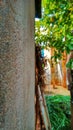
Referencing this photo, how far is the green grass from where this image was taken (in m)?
6.01

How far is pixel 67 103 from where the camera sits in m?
7.18

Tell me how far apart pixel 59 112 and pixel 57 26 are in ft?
9.90

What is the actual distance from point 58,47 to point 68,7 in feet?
2.37

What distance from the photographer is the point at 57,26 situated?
4434 millimetres

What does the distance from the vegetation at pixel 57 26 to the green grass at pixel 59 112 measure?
2.34 meters

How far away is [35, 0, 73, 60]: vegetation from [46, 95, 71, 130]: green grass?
92.3 inches

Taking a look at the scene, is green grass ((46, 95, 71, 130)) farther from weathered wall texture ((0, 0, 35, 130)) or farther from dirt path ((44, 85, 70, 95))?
weathered wall texture ((0, 0, 35, 130))

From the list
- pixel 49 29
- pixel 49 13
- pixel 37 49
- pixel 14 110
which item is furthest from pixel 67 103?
pixel 14 110

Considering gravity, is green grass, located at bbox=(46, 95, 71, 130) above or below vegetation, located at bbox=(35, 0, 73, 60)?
below

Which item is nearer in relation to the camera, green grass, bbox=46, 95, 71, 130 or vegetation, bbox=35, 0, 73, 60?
vegetation, bbox=35, 0, 73, 60

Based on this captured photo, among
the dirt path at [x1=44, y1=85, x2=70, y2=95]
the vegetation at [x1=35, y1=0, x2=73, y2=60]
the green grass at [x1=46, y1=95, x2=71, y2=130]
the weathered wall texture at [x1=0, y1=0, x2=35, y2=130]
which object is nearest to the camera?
the weathered wall texture at [x1=0, y1=0, x2=35, y2=130]

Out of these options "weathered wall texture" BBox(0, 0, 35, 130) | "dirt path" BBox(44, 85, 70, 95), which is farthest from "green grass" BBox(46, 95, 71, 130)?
"weathered wall texture" BBox(0, 0, 35, 130)

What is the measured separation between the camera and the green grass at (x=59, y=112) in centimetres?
601

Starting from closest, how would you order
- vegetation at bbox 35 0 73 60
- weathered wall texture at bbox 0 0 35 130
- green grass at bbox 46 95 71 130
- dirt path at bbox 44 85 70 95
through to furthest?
weathered wall texture at bbox 0 0 35 130, vegetation at bbox 35 0 73 60, green grass at bbox 46 95 71 130, dirt path at bbox 44 85 70 95
